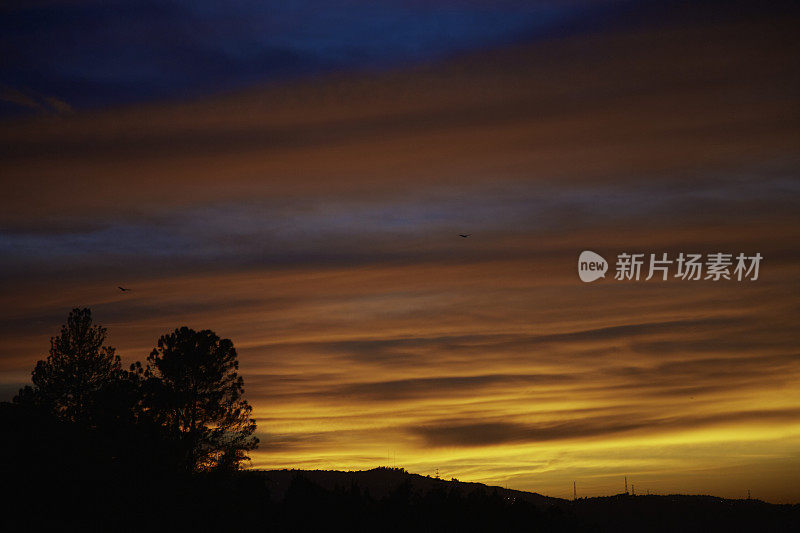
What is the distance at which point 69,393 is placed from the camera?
186 feet

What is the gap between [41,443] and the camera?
48031 mm

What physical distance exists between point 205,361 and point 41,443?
10.6 m

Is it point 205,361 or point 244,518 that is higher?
point 205,361

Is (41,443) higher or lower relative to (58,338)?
lower

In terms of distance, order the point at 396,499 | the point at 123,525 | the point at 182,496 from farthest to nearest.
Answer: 1. the point at 396,499
2. the point at 182,496
3. the point at 123,525

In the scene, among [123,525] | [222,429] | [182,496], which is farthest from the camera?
[222,429]

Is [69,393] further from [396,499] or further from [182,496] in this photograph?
[396,499]

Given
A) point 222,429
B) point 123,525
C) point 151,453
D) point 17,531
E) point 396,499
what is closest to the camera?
point 17,531

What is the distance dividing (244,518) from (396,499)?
1351 centimetres

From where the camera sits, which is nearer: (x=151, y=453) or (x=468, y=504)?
(x=151, y=453)

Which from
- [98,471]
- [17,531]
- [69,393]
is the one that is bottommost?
[17,531]

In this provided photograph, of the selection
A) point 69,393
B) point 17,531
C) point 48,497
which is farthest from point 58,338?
point 17,531

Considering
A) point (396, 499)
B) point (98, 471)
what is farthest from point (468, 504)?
point (98, 471)

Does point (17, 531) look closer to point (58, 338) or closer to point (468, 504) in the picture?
point (58, 338)
